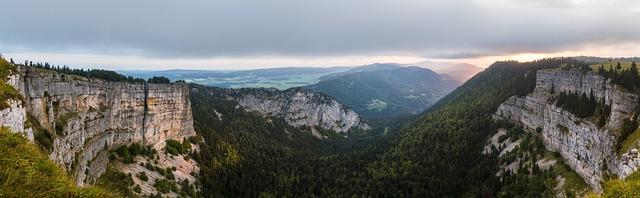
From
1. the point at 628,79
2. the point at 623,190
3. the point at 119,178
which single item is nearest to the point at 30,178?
the point at 623,190

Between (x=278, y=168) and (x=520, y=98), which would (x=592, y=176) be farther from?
(x=278, y=168)

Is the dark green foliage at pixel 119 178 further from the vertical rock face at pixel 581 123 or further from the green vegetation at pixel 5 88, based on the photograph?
the vertical rock face at pixel 581 123

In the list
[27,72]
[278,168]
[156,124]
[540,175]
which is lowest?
[278,168]

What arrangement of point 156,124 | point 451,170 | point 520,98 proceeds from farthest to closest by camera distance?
point 520,98, point 451,170, point 156,124

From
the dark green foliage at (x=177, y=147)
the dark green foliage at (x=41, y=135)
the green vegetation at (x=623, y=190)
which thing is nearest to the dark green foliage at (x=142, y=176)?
the dark green foliage at (x=177, y=147)

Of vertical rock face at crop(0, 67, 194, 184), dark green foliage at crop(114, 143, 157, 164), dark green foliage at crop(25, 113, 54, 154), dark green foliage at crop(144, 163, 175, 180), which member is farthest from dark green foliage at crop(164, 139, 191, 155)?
dark green foliage at crop(25, 113, 54, 154)

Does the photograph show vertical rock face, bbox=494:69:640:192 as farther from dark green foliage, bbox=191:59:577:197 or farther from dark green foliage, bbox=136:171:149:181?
dark green foliage, bbox=136:171:149:181

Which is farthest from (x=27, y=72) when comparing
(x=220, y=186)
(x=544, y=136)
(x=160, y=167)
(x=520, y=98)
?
(x=520, y=98)
